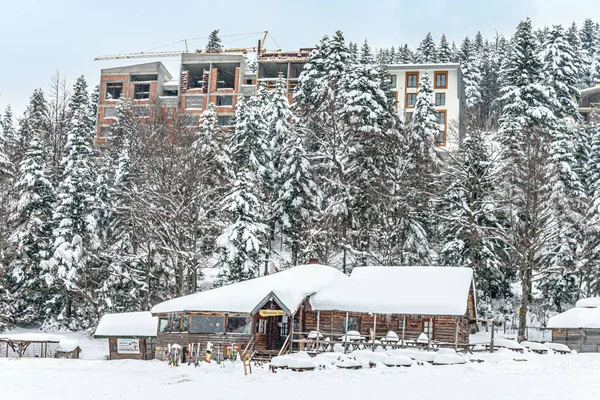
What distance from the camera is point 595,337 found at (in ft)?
148

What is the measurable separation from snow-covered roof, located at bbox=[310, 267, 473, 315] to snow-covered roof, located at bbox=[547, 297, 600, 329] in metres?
8.25

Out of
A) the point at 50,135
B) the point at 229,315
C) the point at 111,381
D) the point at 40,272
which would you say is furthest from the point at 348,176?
the point at 50,135

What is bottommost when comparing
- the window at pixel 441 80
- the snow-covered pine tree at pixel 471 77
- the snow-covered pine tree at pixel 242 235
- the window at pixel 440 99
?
the snow-covered pine tree at pixel 242 235

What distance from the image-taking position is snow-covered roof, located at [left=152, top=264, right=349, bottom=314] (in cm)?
3722

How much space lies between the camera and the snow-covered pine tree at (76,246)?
51.4 metres

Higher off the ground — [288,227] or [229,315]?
[288,227]

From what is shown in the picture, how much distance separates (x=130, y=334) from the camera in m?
42.8

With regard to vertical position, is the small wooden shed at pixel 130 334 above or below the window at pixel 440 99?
below

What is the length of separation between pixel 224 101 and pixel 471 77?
3497 cm

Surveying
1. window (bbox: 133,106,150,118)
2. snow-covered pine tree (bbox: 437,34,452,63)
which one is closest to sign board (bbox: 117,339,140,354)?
window (bbox: 133,106,150,118)

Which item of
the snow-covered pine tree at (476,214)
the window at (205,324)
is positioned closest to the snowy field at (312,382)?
the window at (205,324)

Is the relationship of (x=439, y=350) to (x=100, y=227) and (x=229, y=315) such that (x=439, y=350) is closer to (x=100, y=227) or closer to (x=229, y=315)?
(x=229, y=315)

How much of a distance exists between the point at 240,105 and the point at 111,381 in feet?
127

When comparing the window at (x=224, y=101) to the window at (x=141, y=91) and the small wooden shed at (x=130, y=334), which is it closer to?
the window at (x=141, y=91)
